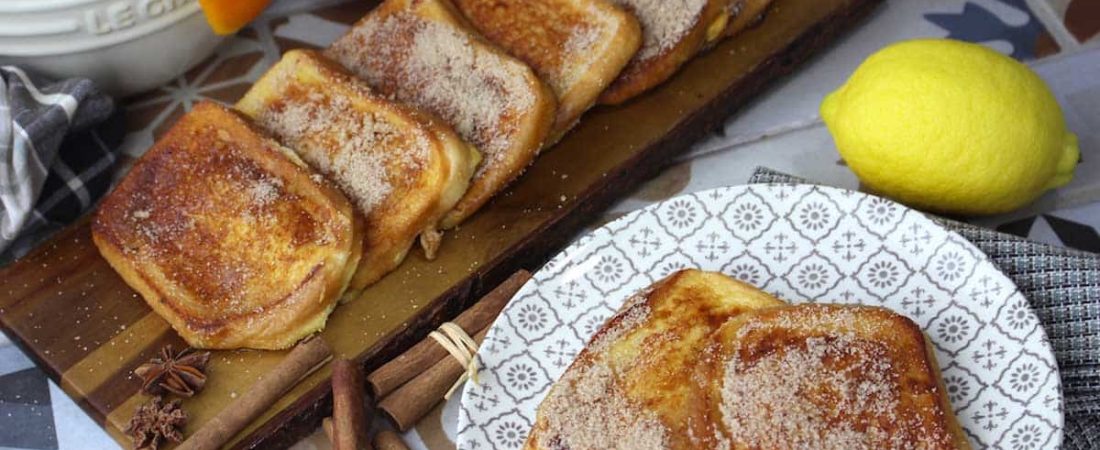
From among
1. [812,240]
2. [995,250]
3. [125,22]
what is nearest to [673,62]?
[812,240]

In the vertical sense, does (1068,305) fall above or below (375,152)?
below

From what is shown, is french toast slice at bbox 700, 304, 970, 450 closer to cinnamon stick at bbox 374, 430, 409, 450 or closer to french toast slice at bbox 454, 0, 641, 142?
cinnamon stick at bbox 374, 430, 409, 450

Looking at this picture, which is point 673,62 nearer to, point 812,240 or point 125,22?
point 812,240

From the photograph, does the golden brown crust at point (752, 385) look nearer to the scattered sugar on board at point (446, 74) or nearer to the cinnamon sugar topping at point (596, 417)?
the cinnamon sugar topping at point (596, 417)

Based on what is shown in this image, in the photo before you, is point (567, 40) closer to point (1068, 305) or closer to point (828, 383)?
point (828, 383)

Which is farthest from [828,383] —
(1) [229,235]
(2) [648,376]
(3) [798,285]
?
(1) [229,235]

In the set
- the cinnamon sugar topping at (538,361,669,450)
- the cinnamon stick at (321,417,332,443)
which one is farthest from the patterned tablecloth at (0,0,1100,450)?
the cinnamon sugar topping at (538,361,669,450)
